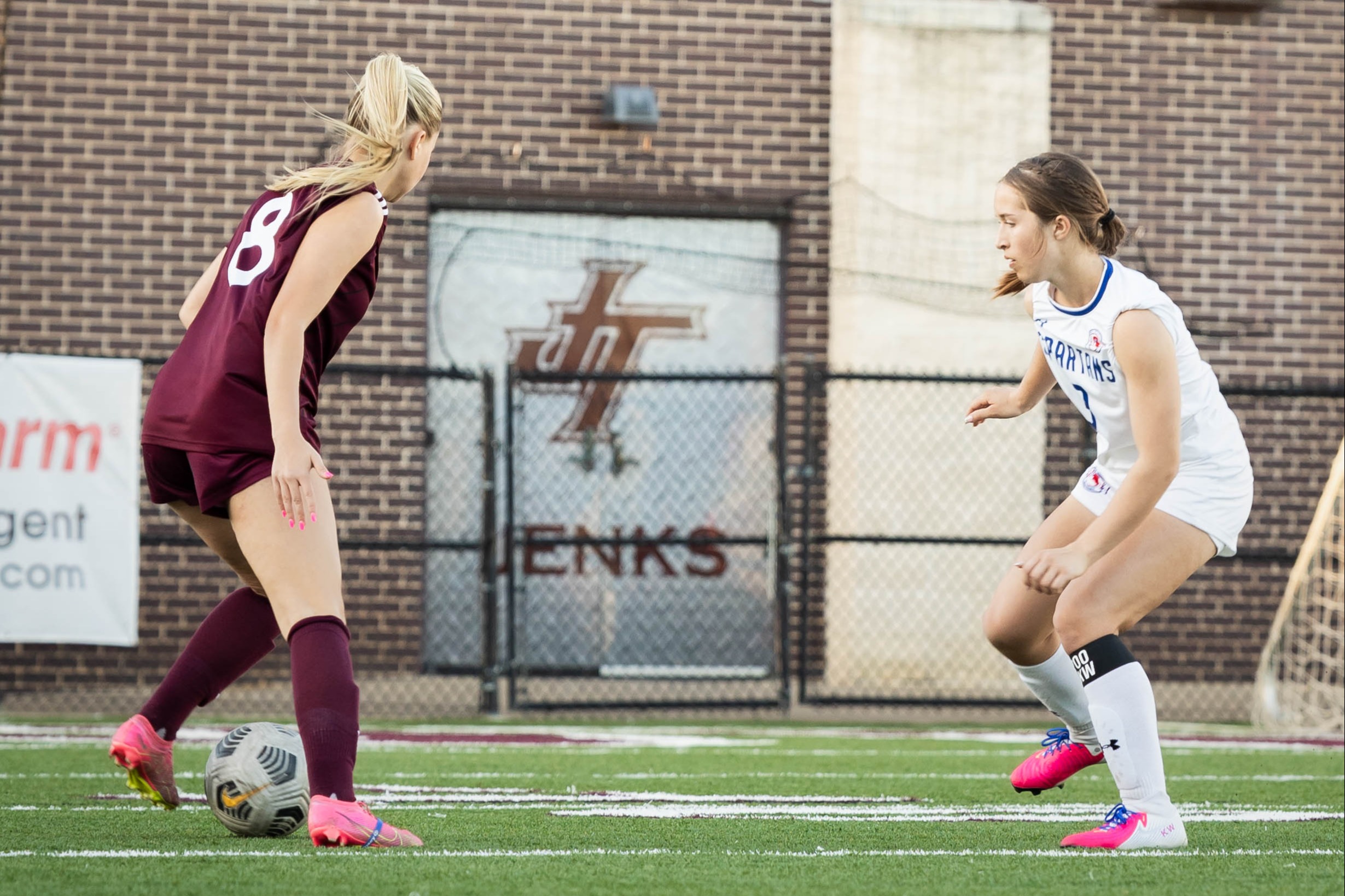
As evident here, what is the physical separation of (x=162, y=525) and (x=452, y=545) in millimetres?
2701

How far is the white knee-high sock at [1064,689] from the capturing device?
4527mm

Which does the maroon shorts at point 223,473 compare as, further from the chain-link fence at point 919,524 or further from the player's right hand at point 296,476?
the chain-link fence at point 919,524

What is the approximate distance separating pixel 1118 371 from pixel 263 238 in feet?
7.36

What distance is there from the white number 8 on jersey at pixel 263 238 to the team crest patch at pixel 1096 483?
91.3 inches

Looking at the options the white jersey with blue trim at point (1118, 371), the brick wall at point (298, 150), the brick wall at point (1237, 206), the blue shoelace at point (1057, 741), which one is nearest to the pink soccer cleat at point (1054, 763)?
the blue shoelace at point (1057, 741)

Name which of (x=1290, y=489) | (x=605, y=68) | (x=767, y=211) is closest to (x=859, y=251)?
(x=767, y=211)

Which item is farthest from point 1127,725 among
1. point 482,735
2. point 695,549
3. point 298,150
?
point 298,150

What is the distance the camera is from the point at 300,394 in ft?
12.8

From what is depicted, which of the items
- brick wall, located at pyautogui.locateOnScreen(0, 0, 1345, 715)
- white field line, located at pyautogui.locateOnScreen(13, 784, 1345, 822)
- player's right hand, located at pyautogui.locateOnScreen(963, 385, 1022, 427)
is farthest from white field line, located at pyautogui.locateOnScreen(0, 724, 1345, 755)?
player's right hand, located at pyautogui.locateOnScreen(963, 385, 1022, 427)

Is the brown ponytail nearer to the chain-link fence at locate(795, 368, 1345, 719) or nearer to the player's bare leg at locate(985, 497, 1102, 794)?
the player's bare leg at locate(985, 497, 1102, 794)

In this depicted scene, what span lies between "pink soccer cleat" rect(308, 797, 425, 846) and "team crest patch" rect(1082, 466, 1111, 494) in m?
2.17

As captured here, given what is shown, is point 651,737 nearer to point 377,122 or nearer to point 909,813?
point 909,813

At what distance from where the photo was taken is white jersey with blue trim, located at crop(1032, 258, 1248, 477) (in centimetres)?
405

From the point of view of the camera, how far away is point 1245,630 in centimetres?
1212
